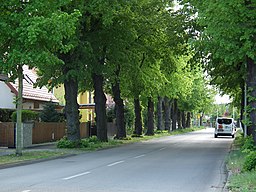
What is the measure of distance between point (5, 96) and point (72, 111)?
16.4 metres

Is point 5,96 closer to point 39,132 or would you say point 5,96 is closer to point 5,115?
point 5,115

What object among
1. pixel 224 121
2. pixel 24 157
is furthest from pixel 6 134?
pixel 224 121

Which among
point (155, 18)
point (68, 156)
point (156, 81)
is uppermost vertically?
point (155, 18)

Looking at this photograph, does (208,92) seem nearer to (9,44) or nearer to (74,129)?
(74,129)

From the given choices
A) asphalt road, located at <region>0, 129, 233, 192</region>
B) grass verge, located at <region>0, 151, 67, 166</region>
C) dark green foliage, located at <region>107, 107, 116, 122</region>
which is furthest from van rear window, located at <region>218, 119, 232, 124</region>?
asphalt road, located at <region>0, 129, 233, 192</region>

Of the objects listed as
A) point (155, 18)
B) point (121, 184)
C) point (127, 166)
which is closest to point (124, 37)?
point (155, 18)

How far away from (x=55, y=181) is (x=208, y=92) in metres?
68.8

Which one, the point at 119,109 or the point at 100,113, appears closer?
the point at 100,113

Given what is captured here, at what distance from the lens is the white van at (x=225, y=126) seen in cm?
4806

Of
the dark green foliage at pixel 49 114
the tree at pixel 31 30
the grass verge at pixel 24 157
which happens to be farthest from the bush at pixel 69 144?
the dark green foliage at pixel 49 114

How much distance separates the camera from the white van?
48.1 m

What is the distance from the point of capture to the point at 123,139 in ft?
127

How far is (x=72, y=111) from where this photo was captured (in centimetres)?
2822

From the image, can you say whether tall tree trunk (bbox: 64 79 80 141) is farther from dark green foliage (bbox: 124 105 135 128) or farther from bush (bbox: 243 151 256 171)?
dark green foliage (bbox: 124 105 135 128)
